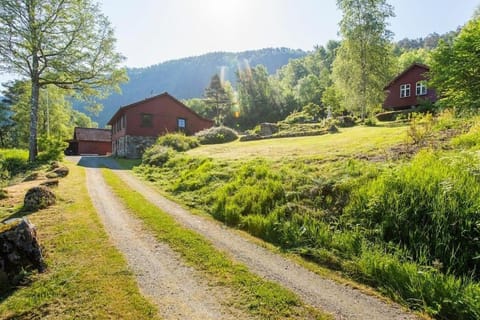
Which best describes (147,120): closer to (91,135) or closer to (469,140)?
(91,135)

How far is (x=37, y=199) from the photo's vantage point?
817cm

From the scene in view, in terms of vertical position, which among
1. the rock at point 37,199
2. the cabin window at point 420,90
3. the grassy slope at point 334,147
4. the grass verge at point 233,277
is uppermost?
the cabin window at point 420,90

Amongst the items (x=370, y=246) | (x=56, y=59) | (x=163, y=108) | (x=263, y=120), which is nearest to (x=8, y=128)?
(x=163, y=108)

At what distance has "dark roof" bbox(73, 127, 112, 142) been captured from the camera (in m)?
46.7

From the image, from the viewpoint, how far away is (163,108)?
1262 inches

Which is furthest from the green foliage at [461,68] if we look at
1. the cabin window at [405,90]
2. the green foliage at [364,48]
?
the cabin window at [405,90]

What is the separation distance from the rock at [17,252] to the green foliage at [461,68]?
1158 centimetres

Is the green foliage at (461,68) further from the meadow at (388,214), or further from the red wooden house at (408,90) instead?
the red wooden house at (408,90)

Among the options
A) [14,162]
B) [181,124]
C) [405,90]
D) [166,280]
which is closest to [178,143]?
[181,124]

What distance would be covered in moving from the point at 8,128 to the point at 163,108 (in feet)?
106

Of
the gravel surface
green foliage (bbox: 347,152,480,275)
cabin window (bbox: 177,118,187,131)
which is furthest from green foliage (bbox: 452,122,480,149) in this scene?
cabin window (bbox: 177,118,187,131)

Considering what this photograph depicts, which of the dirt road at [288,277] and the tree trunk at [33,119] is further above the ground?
the tree trunk at [33,119]

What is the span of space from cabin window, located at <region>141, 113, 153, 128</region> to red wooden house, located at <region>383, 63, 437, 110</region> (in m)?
28.9

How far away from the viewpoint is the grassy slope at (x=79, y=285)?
3.55 m
